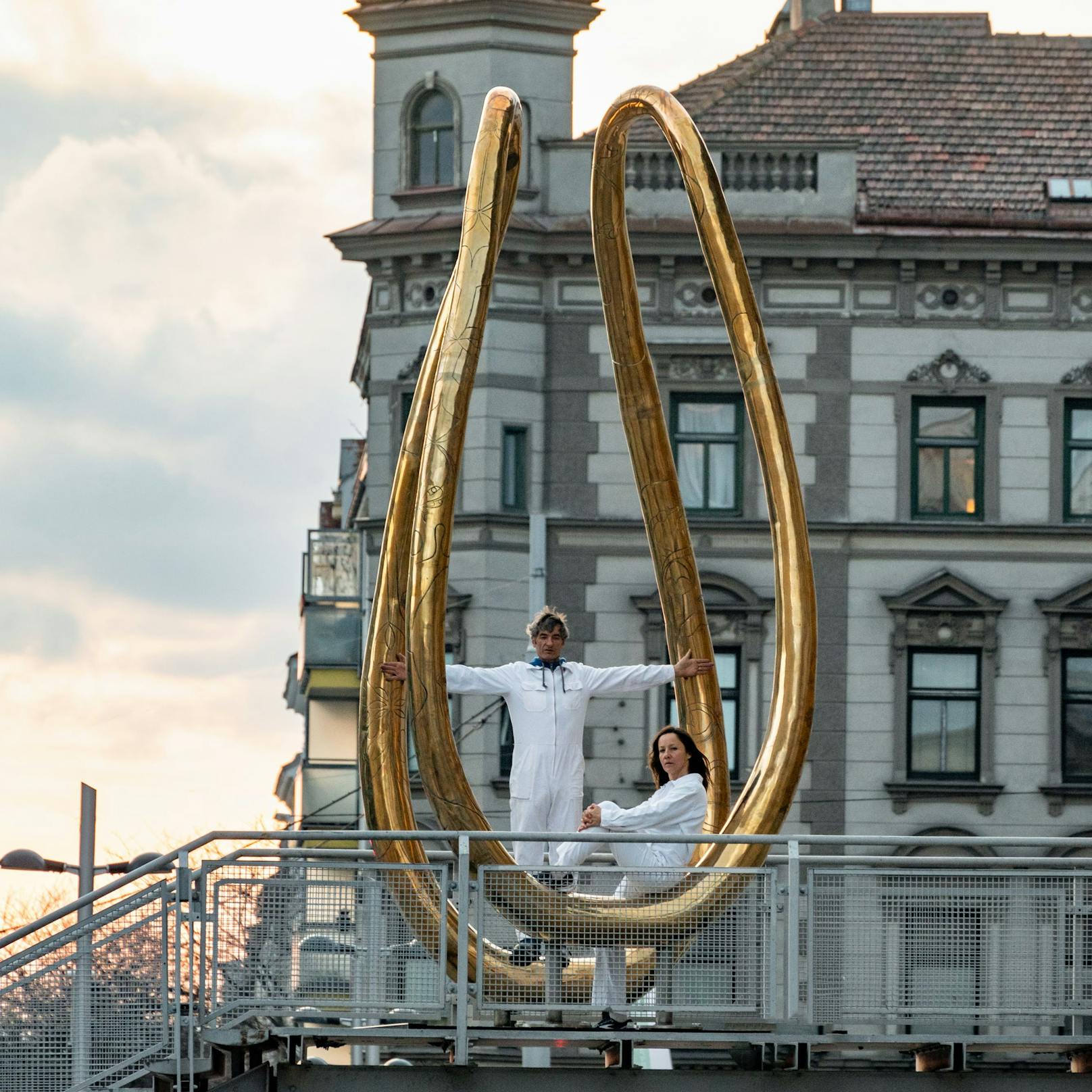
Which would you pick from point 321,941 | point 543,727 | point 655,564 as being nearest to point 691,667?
point 655,564

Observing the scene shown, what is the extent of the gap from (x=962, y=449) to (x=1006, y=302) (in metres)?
2.35

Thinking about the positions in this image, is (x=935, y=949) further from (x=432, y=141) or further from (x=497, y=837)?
(x=432, y=141)

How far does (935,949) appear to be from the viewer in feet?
59.2

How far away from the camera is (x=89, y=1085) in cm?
1773

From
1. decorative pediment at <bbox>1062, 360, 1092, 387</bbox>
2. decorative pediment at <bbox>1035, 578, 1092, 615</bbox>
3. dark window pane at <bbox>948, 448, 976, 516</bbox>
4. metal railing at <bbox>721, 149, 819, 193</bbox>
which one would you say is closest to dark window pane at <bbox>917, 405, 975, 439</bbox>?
dark window pane at <bbox>948, 448, 976, 516</bbox>

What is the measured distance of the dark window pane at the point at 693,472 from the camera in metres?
43.9

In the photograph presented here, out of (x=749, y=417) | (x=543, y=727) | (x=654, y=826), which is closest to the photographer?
(x=654, y=826)

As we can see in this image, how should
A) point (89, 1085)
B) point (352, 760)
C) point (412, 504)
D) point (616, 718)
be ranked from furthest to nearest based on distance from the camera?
1. point (352, 760)
2. point (616, 718)
3. point (412, 504)
4. point (89, 1085)

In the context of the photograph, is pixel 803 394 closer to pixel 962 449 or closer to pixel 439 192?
pixel 962 449

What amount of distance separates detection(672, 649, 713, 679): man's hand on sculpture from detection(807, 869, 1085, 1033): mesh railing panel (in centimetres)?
247

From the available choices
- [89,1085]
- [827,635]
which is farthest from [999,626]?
[89,1085]

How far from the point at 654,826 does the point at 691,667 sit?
221 centimetres

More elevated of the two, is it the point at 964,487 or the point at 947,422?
the point at 947,422

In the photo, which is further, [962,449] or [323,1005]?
[962,449]
